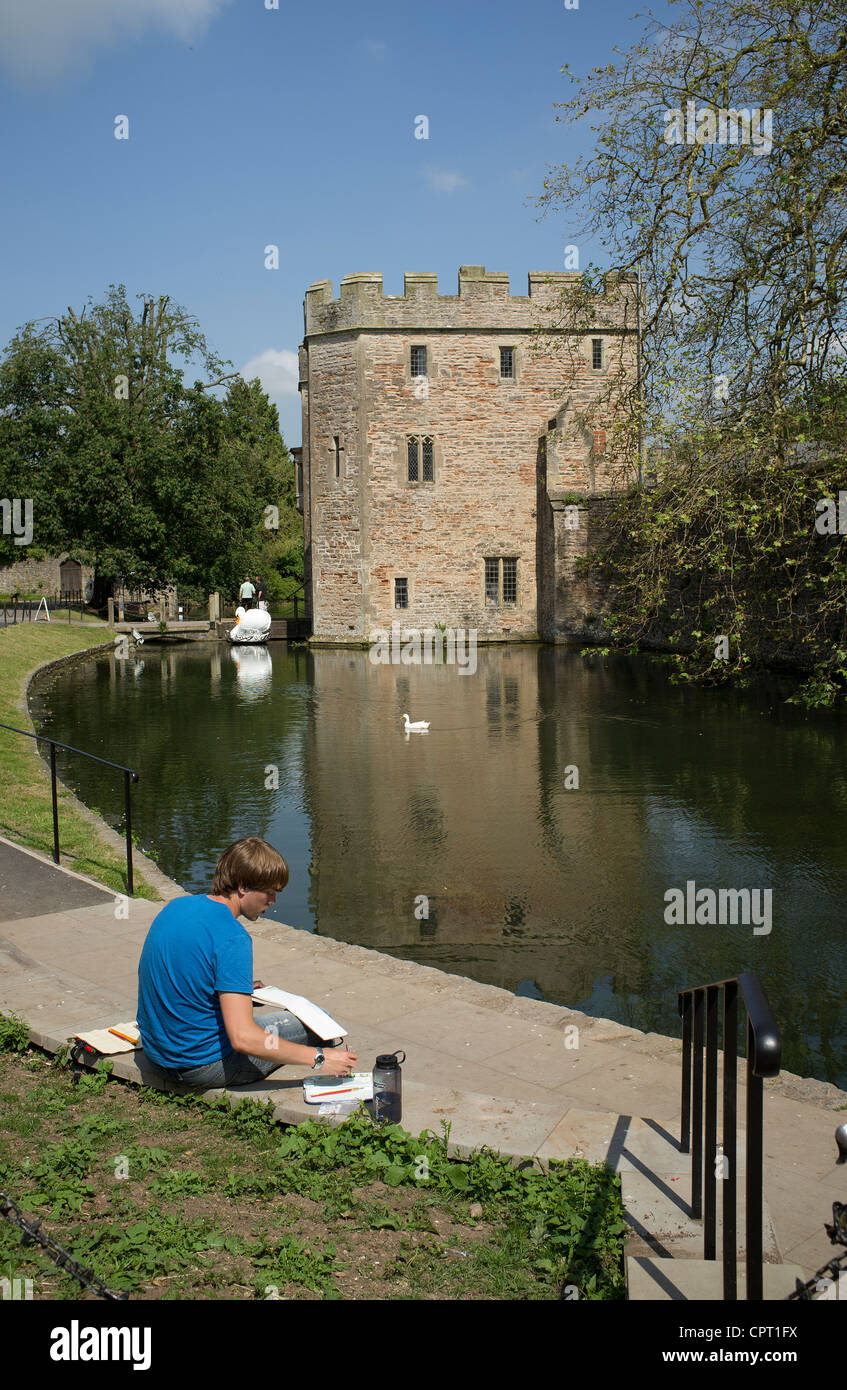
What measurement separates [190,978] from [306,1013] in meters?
→ 0.74

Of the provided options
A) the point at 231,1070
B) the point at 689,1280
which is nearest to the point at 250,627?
the point at 231,1070

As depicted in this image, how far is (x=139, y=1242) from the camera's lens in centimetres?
368

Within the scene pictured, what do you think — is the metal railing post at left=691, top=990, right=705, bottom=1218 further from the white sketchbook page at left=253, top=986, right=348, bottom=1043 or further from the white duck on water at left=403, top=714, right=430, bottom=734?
the white duck on water at left=403, top=714, right=430, bottom=734

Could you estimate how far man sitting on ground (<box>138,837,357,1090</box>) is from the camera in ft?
15.2

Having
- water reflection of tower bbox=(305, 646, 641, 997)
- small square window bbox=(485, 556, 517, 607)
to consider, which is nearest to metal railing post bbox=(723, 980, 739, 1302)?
water reflection of tower bbox=(305, 646, 641, 997)

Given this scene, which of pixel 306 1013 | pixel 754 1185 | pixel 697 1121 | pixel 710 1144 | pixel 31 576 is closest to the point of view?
pixel 754 1185

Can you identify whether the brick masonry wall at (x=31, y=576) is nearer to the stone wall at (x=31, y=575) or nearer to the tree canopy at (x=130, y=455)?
the stone wall at (x=31, y=575)

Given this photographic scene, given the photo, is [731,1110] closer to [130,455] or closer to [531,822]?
[531,822]

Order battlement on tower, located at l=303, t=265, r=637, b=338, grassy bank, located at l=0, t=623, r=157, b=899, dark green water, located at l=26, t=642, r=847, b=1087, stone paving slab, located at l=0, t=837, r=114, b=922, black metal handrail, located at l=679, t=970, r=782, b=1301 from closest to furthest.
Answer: black metal handrail, located at l=679, t=970, r=782, b=1301
dark green water, located at l=26, t=642, r=847, b=1087
stone paving slab, located at l=0, t=837, r=114, b=922
grassy bank, located at l=0, t=623, r=157, b=899
battlement on tower, located at l=303, t=265, r=637, b=338

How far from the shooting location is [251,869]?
15.4 feet

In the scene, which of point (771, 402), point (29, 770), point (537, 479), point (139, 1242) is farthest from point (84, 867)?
Result: point (537, 479)

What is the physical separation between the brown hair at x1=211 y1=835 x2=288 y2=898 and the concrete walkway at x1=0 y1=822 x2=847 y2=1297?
0.98m
